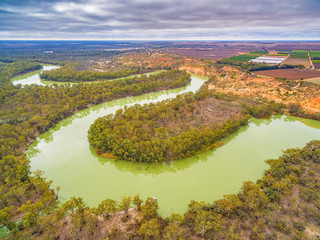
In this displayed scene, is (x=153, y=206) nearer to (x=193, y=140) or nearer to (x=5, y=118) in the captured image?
(x=193, y=140)

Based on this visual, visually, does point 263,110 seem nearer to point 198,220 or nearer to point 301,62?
point 198,220

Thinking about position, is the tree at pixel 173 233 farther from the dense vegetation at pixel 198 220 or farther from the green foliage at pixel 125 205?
the green foliage at pixel 125 205

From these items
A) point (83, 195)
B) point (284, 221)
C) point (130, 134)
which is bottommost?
point (83, 195)

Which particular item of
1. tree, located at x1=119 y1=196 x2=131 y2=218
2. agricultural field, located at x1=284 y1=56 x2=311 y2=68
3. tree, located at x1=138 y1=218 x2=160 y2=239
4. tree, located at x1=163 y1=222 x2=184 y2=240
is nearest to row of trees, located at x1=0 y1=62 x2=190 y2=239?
tree, located at x1=119 y1=196 x2=131 y2=218

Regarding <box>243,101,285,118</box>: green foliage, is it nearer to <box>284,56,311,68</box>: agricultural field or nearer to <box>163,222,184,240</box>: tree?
<box>163,222,184,240</box>: tree

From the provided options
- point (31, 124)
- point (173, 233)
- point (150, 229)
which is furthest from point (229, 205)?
point (31, 124)

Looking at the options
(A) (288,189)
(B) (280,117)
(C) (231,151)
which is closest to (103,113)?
(C) (231,151)
